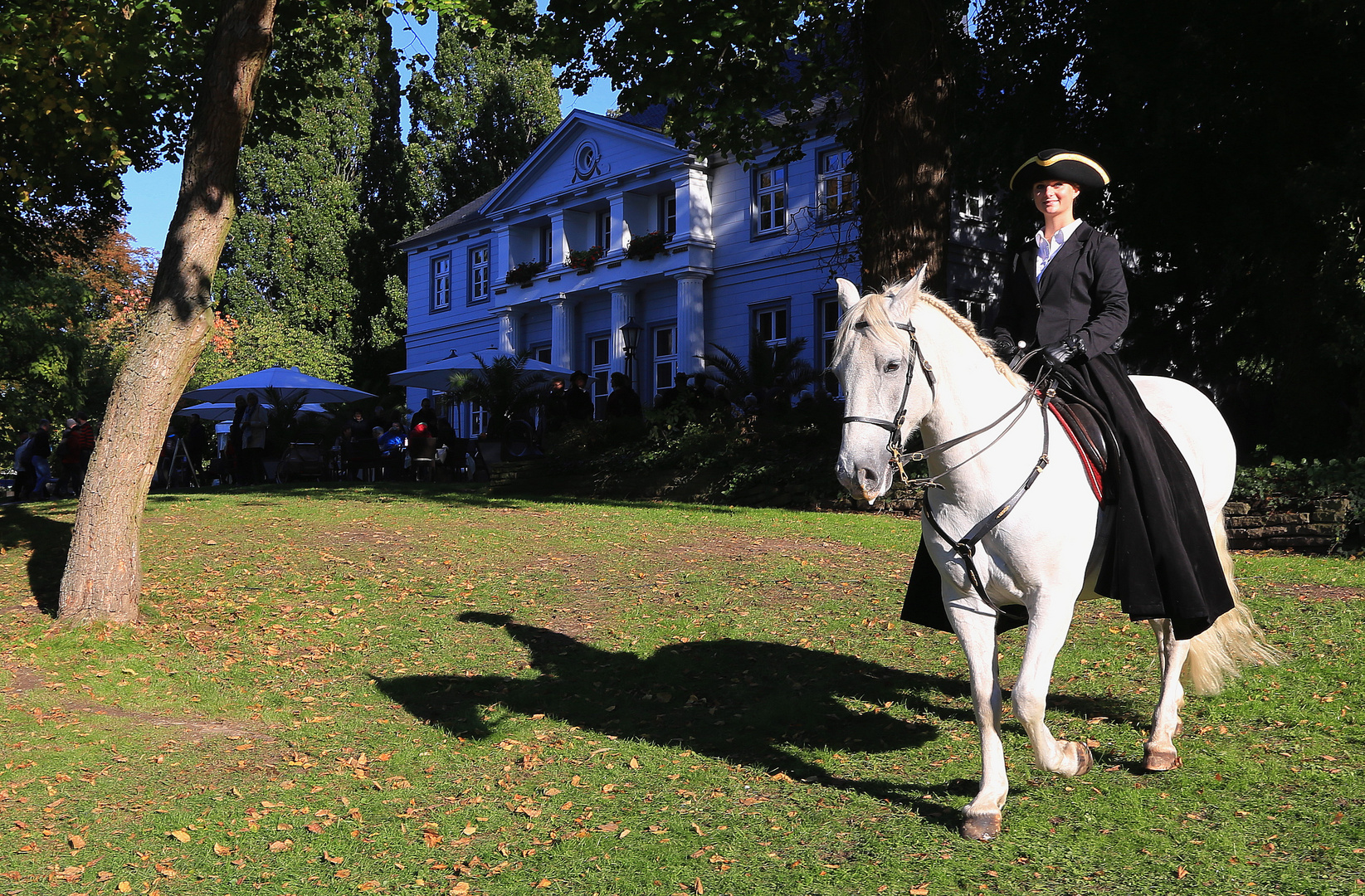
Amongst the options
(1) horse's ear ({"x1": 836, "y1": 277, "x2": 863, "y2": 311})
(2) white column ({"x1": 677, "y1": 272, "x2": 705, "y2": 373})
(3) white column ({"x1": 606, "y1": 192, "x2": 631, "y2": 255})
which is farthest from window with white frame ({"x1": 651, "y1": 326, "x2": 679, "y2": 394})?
(1) horse's ear ({"x1": 836, "y1": 277, "x2": 863, "y2": 311})

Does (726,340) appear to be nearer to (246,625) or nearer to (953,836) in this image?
(246,625)

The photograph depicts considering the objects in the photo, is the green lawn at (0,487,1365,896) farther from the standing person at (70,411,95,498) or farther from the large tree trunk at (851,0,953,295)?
the standing person at (70,411,95,498)

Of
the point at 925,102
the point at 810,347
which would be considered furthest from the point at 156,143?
the point at 810,347

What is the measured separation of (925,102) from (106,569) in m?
11.0

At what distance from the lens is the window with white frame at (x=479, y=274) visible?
4062 centimetres

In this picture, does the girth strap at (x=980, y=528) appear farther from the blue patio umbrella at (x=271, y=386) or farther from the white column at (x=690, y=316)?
the white column at (x=690, y=316)

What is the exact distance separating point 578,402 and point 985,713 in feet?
54.1

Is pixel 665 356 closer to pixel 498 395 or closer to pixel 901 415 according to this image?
pixel 498 395

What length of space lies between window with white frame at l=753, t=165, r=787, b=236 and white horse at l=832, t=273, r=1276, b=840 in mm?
25158

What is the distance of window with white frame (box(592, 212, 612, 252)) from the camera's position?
35750mm

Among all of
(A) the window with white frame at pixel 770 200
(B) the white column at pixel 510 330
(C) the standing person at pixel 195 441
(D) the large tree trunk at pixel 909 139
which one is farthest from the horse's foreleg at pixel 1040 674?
(B) the white column at pixel 510 330

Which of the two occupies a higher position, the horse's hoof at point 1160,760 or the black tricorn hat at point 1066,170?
the black tricorn hat at point 1066,170

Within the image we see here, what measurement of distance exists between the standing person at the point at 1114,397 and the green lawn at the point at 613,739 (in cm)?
109

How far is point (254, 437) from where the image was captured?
25891mm
